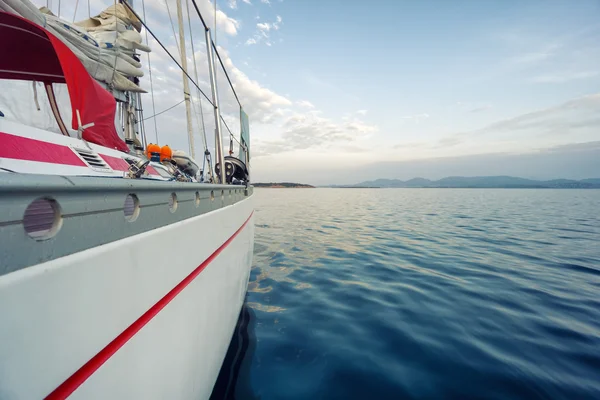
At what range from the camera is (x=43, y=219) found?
2.52 ft

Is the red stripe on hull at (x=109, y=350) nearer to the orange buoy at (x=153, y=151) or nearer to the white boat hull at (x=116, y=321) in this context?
the white boat hull at (x=116, y=321)

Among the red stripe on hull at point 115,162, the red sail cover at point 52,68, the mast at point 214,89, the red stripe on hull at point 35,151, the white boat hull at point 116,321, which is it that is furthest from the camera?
the red stripe on hull at point 115,162

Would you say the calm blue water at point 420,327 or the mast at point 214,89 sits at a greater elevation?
the mast at point 214,89

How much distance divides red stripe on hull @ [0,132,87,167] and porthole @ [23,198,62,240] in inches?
79.5

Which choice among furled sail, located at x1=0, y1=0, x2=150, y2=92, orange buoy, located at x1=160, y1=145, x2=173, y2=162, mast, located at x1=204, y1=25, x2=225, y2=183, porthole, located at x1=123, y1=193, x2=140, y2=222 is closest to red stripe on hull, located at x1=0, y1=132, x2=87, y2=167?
mast, located at x1=204, y1=25, x2=225, y2=183

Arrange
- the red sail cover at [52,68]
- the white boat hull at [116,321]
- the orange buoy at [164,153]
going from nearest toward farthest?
the white boat hull at [116,321], the red sail cover at [52,68], the orange buoy at [164,153]

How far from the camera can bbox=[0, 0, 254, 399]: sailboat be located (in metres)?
0.63

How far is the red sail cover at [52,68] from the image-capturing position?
2.63m

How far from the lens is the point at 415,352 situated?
106 inches

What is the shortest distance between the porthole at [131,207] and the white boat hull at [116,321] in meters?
0.10

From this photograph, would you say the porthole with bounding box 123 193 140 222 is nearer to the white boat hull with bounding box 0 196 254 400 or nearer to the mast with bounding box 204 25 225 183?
the white boat hull with bounding box 0 196 254 400

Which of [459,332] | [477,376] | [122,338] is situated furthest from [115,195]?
[459,332]

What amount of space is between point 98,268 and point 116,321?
0.24 meters

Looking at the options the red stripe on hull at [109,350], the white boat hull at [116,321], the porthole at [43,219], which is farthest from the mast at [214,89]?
the porthole at [43,219]
